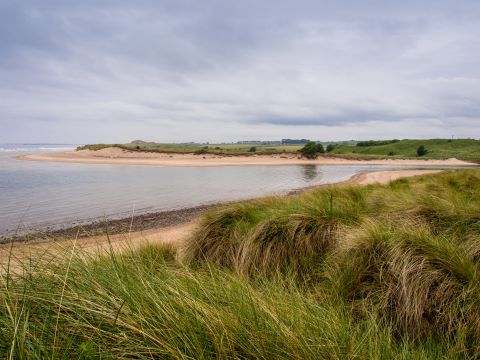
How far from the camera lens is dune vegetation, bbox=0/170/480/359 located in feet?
6.57

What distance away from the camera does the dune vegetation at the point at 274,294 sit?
200 cm

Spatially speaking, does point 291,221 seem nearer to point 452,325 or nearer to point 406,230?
point 406,230

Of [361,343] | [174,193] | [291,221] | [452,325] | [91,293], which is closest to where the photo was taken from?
[361,343]

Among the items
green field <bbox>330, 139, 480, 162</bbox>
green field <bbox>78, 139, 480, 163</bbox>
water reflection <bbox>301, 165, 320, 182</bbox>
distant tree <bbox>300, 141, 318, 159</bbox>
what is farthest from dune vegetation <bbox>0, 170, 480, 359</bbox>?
green field <bbox>330, 139, 480, 162</bbox>

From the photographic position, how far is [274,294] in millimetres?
3082

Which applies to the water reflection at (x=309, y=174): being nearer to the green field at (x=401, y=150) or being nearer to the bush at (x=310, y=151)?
the bush at (x=310, y=151)

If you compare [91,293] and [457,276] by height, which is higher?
[91,293]

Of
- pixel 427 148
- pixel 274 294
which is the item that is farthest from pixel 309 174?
pixel 427 148

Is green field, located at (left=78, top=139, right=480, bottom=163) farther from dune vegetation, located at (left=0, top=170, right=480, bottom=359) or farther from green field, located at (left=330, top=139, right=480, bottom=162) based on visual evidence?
dune vegetation, located at (left=0, top=170, right=480, bottom=359)

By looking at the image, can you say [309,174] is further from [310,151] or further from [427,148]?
[427,148]

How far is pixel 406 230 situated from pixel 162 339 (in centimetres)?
331

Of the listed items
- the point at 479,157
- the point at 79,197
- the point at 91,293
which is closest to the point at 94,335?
the point at 91,293

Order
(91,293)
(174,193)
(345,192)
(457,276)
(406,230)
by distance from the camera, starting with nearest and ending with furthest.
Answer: (91,293)
(457,276)
(406,230)
(345,192)
(174,193)

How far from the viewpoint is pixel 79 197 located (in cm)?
2150
